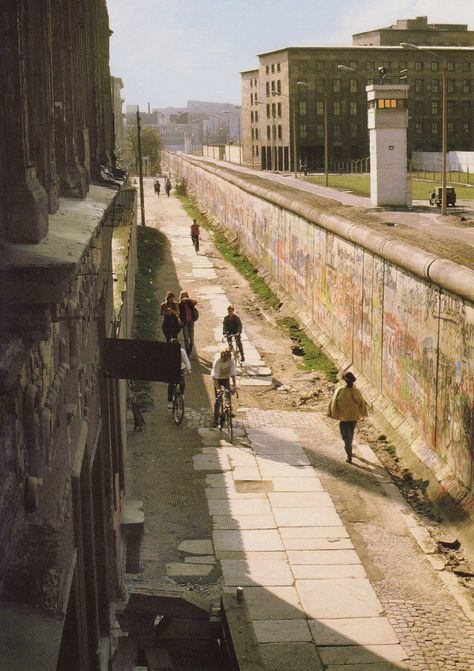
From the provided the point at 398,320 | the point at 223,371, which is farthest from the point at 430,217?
the point at 223,371

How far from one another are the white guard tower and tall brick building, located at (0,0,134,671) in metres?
23.4

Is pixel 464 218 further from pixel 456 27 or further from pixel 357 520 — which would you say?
pixel 456 27

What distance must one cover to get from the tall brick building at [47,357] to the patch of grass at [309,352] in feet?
39.5

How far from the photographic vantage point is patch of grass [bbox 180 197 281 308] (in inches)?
1120

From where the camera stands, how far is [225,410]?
15492 millimetres

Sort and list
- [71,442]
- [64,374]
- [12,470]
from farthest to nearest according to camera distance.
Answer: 1. [71,442]
2. [64,374]
3. [12,470]

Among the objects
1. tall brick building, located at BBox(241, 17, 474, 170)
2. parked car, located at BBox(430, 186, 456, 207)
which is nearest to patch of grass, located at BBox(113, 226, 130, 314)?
parked car, located at BBox(430, 186, 456, 207)

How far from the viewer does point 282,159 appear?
78.8 meters

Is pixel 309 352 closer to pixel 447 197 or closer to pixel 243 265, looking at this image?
pixel 447 197

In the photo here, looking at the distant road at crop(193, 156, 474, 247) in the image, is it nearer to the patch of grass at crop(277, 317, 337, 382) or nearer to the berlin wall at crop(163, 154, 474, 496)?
the berlin wall at crop(163, 154, 474, 496)

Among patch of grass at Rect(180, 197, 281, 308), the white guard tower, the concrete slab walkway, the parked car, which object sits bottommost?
the concrete slab walkway

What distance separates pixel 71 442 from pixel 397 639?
4906 millimetres

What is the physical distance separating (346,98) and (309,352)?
197ft

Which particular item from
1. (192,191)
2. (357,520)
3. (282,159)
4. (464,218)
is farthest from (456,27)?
(357,520)
